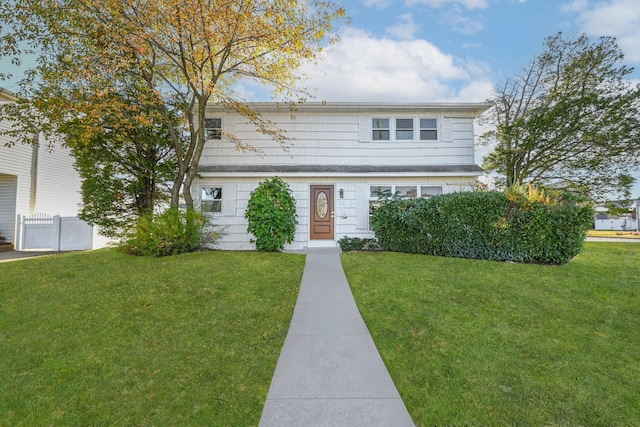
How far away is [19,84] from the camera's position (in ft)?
28.3

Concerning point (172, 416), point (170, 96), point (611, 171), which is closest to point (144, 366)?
point (172, 416)

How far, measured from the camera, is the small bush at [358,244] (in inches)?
407

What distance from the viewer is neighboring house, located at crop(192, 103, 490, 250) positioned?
11.4m

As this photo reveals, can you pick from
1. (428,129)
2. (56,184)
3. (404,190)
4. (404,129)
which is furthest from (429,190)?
(56,184)

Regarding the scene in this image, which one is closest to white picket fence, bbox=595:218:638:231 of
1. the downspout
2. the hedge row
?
the hedge row

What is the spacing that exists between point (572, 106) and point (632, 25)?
3.18 meters

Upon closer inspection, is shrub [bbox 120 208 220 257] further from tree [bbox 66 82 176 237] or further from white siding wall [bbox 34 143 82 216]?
white siding wall [bbox 34 143 82 216]

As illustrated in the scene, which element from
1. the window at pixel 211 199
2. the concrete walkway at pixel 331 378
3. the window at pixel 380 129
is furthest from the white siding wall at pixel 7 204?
the window at pixel 380 129

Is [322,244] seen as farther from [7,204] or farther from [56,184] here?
[7,204]

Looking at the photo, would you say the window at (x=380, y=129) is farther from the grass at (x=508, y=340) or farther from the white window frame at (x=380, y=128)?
the grass at (x=508, y=340)

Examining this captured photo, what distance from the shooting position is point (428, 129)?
11.8 meters

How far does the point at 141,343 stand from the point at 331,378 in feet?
8.23

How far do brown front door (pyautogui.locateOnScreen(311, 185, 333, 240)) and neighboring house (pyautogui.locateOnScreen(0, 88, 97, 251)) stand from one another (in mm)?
10192

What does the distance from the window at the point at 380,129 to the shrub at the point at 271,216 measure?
4464mm
